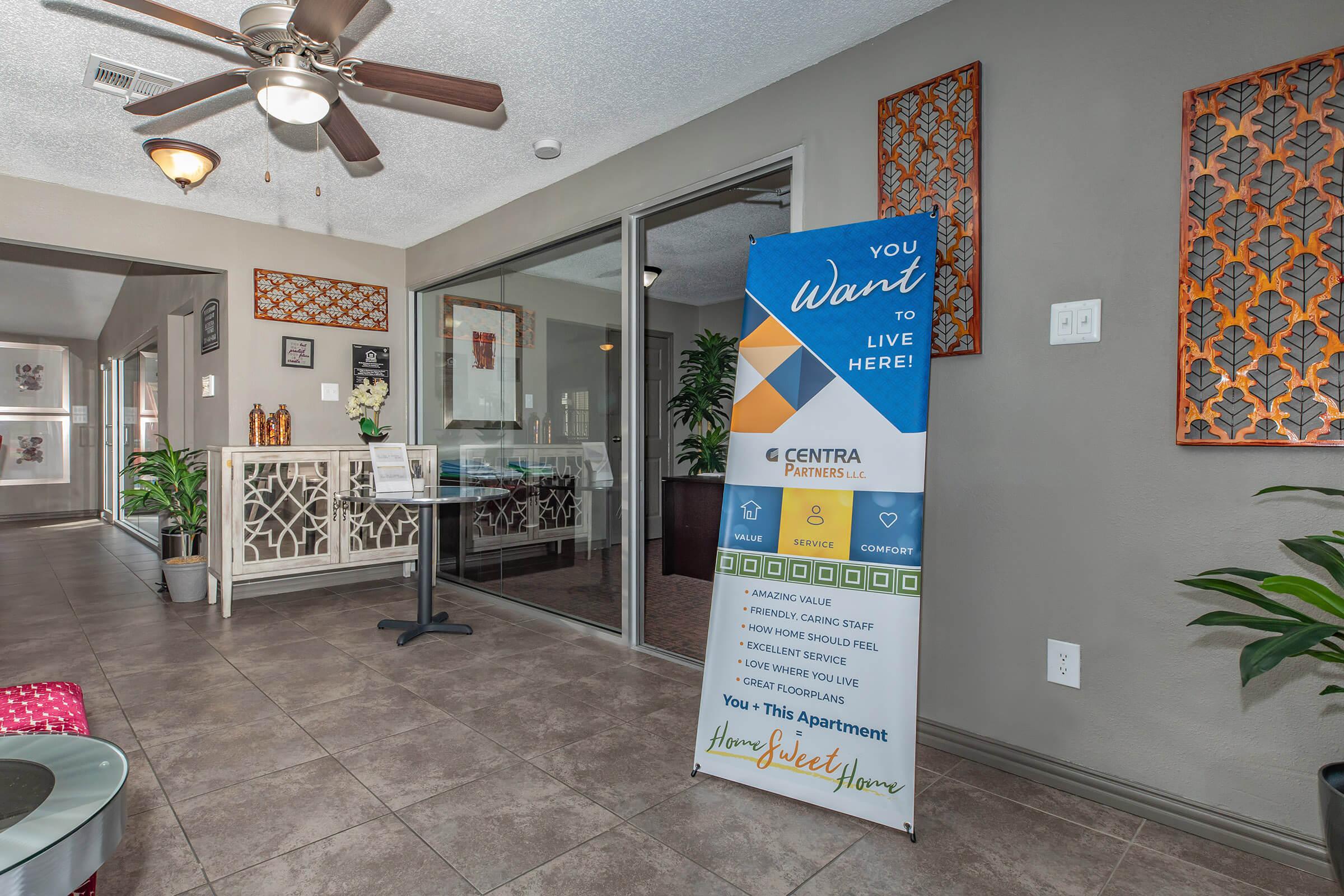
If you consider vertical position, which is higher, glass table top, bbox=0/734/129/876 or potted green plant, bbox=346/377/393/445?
potted green plant, bbox=346/377/393/445

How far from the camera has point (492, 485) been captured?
4492 mm

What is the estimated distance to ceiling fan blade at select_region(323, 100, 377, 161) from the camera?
8.25 ft

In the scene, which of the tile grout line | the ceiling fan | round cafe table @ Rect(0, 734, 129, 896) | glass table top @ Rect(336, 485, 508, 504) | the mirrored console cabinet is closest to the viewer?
round cafe table @ Rect(0, 734, 129, 896)

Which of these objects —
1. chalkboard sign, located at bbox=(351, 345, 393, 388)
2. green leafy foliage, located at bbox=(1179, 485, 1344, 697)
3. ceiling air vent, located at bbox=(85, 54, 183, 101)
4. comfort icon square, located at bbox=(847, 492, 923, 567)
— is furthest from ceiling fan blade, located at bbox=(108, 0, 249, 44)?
chalkboard sign, located at bbox=(351, 345, 393, 388)

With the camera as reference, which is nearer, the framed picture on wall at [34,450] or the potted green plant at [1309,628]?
the potted green plant at [1309,628]

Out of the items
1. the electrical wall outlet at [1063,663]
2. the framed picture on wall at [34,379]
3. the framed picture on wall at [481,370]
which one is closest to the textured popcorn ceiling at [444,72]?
the framed picture on wall at [481,370]

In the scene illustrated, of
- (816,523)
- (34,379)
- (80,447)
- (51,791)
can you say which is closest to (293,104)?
(51,791)

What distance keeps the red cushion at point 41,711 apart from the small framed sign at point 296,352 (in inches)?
141

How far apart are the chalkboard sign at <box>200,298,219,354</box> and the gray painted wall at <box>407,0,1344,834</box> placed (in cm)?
457

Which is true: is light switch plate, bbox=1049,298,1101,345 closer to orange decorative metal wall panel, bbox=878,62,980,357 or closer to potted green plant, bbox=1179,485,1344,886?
orange decorative metal wall panel, bbox=878,62,980,357

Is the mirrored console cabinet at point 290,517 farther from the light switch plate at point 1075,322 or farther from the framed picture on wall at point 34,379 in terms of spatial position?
the framed picture on wall at point 34,379

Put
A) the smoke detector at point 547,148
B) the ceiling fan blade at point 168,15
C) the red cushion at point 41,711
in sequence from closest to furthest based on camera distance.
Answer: the red cushion at point 41,711, the ceiling fan blade at point 168,15, the smoke detector at point 547,148

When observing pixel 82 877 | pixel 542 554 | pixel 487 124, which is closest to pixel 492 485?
pixel 542 554

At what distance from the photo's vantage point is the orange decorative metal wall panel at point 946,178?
2293 mm
